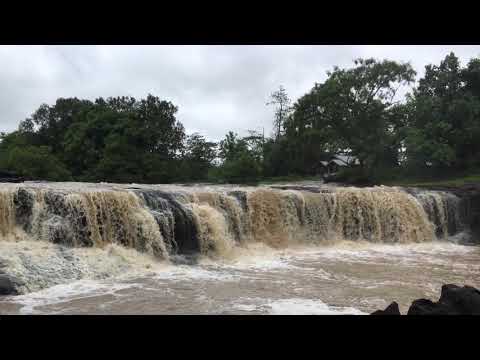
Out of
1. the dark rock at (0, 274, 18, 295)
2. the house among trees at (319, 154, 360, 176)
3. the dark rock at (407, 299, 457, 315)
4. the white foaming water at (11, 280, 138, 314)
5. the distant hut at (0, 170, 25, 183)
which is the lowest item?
the white foaming water at (11, 280, 138, 314)

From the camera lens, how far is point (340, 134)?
26547 mm

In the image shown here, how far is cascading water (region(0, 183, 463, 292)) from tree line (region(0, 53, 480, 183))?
10.5 metres

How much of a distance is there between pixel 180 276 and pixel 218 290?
4.64ft

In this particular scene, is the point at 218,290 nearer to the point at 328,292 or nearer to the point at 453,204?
the point at 328,292

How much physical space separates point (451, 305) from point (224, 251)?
6.93 metres

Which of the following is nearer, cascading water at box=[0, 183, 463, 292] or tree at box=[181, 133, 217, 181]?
cascading water at box=[0, 183, 463, 292]

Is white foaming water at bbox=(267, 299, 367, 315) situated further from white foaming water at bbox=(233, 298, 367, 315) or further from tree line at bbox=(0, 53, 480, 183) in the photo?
tree line at bbox=(0, 53, 480, 183)

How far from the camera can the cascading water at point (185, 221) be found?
8.41 m

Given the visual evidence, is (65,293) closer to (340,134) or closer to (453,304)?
(453,304)

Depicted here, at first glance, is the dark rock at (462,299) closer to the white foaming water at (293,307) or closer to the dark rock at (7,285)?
the white foaming water at (293,307)

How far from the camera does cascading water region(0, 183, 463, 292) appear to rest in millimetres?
8406

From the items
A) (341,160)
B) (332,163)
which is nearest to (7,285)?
(332,163)

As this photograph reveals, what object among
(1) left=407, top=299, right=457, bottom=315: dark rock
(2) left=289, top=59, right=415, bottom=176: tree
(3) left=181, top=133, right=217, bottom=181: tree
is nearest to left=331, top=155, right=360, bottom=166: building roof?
(2) left=289, top=59, right=415, bottom=176: tree

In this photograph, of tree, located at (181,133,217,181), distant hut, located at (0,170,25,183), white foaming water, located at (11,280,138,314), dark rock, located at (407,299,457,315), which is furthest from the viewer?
tree, located at (181,133,217,181)
